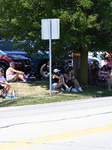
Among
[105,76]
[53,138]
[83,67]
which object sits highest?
[83,67]

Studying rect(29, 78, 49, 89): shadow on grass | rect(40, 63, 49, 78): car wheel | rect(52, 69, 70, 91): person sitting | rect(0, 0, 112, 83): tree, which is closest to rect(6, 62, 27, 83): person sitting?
rect(29, 78, 49, 89): shadow on grass

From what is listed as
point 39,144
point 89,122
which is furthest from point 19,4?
point 39,144

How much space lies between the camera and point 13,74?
59.6 ft

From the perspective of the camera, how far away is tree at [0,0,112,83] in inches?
642

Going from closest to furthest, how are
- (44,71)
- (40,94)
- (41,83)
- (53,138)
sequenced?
(53,138), (40,94), (41,83), (44,71)

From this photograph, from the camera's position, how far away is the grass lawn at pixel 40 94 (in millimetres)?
14492

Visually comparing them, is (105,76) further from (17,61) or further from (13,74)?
(13,74)

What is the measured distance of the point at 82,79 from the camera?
19.9 m

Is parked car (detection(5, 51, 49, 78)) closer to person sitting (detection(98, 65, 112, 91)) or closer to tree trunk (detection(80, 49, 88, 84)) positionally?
tree trunk (detection(80, 49, 88, 84))

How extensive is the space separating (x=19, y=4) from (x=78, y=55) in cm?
464

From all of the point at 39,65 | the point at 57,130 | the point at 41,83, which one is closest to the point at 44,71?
Result: the point at 39,65

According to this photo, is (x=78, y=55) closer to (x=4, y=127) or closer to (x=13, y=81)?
(x=13, y=81)

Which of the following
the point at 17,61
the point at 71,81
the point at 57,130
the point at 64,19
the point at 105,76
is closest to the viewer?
the point at 57,130

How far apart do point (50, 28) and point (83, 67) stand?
15.7 ft
